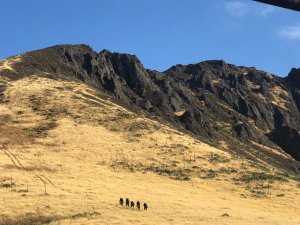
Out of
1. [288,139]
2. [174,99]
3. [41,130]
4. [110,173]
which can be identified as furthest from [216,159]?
[288,139]

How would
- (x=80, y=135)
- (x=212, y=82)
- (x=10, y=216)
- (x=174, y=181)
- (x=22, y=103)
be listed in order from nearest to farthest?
(x=10, y=216), (x=174, y=181), (x=80, y=135), (x=22, y=103), (x=212, y=82)

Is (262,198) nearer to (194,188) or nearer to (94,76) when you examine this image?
(194,188)

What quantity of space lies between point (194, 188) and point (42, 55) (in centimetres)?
8580

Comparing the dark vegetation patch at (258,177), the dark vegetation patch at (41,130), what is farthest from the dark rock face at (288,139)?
the dark vegetation patch at (41,130)

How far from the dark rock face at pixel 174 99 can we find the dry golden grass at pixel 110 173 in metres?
22.7

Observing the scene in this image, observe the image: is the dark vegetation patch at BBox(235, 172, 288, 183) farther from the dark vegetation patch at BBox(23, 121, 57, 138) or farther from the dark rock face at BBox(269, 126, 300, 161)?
the dark rock face at BBox(269, 126, 300, 161)

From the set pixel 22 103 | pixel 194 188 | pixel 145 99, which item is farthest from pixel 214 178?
pixel 145 99

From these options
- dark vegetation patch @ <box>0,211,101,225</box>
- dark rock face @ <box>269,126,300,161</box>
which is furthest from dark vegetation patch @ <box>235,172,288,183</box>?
dark rock face @ <box>269,126,300,161</box>

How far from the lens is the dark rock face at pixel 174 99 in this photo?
113438 mm

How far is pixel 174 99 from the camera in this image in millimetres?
131625

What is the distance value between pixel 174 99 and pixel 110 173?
2948 inches

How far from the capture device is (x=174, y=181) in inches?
2238

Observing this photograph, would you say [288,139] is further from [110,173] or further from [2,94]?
[110,173]

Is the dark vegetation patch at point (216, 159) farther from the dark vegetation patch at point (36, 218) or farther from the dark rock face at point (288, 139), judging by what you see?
the dark rock face at point (288, 139)
